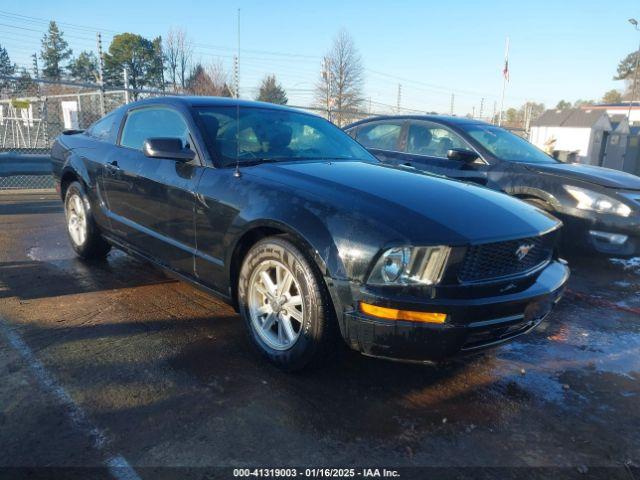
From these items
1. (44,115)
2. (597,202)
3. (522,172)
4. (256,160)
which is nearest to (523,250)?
(256,160)

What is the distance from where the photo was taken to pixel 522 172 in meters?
5.52

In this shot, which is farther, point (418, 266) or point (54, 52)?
point (54, 52)

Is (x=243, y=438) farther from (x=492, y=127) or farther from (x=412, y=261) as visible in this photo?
(x=492, y=127)

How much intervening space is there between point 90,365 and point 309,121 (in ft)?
8.00

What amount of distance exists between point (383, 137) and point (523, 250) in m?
4.14

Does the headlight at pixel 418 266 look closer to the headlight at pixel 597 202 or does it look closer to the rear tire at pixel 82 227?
the rear tire at pixel 82 227

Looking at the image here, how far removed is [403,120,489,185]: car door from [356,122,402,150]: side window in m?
0.18

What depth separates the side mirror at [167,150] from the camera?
3238 mm

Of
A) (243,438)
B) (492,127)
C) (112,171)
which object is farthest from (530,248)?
(492,127)

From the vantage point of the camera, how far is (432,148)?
6102 millimetres

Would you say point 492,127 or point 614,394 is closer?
point 614,394

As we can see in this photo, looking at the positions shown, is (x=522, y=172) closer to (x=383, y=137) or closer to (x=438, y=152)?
(x=438, y=152)

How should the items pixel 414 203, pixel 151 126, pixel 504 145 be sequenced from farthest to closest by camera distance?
pixel 504 145 → pixel 151 126 → pixel 414 203

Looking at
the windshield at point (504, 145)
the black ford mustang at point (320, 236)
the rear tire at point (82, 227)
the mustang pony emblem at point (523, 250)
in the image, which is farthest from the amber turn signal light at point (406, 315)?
the windshield at point (504, 145)
